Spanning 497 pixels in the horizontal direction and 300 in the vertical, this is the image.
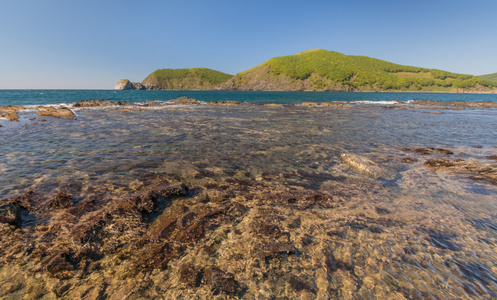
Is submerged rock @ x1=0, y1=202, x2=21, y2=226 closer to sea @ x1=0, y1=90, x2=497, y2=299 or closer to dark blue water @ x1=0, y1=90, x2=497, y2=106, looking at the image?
sea @ x1=0, y1=90, x2=497, y2=299

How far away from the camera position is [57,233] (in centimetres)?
511

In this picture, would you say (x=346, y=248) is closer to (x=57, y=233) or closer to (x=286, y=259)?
(x=286, y=259)

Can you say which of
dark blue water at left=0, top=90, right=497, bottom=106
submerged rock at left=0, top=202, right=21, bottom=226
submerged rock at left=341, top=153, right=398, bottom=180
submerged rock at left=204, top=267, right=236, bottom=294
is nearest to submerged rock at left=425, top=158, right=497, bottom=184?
submerged rock at left=341, top=153, right=398, bottom=180

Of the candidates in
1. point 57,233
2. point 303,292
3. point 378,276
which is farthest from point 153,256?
point 378,276

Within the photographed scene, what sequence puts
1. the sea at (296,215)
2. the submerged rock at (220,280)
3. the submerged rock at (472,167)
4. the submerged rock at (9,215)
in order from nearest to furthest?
the submerged rock at (220,280)
the sea at (296,215)
the submerged rock at (9,215)
the submerged rock at (472,167)

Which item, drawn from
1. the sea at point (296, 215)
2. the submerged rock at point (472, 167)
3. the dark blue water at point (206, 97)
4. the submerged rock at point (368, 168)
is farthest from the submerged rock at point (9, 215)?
the dark blue water at point (206, 97)

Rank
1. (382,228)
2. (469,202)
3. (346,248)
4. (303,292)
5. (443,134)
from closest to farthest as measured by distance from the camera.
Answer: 1. (303,292)
2. (346,248)
3. (382,228)
4. (469,202)
5. (443,134)

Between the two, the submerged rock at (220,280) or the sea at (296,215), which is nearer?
the submerged rock at (220,280)

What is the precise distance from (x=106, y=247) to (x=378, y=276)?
245 inches

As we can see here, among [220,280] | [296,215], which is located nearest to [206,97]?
[296,215]

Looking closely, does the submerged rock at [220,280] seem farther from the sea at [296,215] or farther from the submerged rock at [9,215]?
the submerged rock at [9,215]

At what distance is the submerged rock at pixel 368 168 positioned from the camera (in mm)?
9711

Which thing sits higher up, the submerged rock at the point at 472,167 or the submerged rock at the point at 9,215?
the submerged rock at the point at 9,215

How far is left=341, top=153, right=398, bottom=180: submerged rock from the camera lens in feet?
31.9
